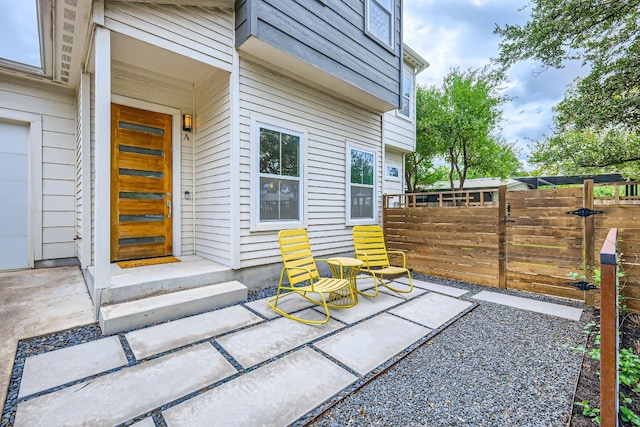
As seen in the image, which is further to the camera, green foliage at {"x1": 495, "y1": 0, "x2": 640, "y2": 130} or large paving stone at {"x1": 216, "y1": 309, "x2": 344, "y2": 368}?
green foliage at {"x1": 495, "y1": 0, "x2": 640, "y2": 130}

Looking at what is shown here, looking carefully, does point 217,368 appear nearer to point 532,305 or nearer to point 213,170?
point 213,170

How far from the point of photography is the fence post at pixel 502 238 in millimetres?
4305

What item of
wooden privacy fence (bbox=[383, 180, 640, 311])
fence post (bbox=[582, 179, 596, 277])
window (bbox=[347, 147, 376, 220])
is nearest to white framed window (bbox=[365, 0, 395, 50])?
window (bbox=[347, 147, 376, 220])

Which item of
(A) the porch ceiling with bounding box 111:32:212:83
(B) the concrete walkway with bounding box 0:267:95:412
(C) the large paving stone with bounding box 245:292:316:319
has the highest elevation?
(A) the porch ceiling with bounding box 111:32:212:83

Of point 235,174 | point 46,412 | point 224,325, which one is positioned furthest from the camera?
point 235,174

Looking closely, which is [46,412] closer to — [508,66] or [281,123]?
[281,123]

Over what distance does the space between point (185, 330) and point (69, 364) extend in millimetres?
847

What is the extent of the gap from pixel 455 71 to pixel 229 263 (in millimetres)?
10450

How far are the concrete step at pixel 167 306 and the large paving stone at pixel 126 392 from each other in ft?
2.47

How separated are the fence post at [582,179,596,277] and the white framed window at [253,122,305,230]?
381 centimetres

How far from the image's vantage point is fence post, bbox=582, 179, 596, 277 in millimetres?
3590

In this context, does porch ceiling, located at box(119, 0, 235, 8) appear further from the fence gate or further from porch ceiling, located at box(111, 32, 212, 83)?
the fence gate

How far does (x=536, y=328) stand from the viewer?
297cm

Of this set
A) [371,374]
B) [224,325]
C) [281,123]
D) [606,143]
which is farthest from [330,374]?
[606,143]
